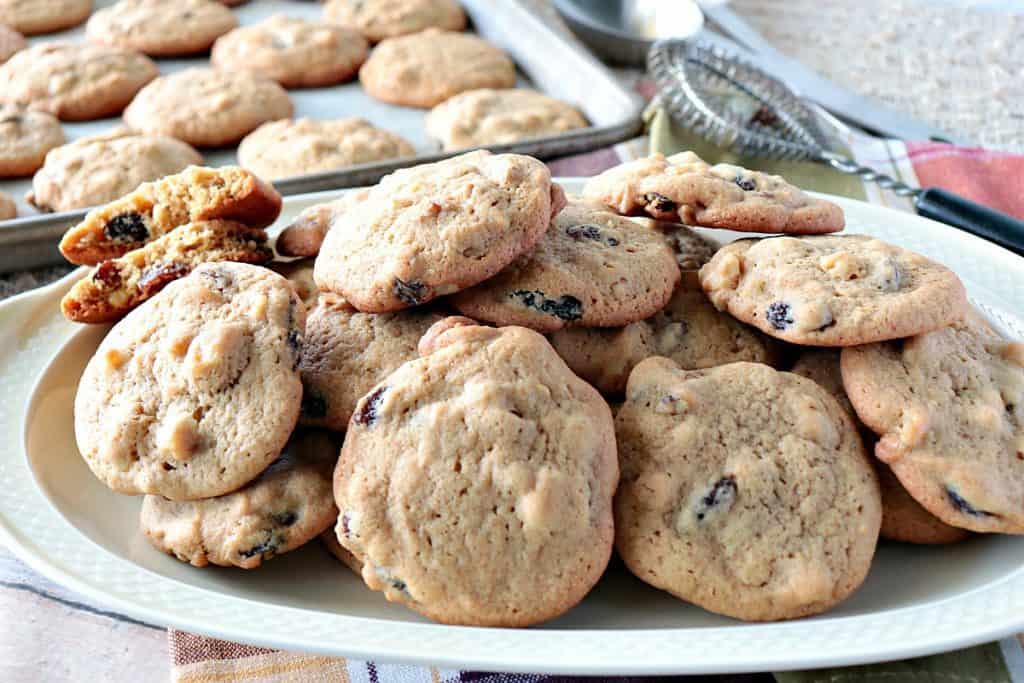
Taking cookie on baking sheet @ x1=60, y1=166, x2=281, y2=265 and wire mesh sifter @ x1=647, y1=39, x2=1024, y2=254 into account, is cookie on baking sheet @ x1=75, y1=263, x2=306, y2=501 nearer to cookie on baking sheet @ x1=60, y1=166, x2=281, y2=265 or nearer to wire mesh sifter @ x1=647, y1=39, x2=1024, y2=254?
cookie on baking sheet @ x1=60, y1=166, x2=281, y2=265

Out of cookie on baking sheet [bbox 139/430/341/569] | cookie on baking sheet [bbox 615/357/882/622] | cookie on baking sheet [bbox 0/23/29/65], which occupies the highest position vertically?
cookie on baking sheet [bbox 615/357/882/622]

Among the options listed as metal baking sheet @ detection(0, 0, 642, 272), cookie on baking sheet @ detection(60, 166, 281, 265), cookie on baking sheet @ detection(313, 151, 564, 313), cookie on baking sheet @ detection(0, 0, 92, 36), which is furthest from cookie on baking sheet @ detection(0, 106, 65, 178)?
cookie on baking sheet @ detection(313, 151, 564, 313)

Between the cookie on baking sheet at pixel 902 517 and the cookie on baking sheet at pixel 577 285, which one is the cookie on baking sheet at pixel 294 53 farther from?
the cookie on baking sheet at pixel 902 517

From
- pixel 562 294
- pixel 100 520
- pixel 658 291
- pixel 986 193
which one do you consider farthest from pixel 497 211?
pixel 986 193

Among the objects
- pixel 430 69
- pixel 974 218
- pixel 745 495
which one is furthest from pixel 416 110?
pixel 745 495

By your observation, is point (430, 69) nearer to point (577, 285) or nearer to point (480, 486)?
point (577, 285)

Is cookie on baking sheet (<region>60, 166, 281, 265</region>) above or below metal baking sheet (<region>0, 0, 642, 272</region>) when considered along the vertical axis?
above
